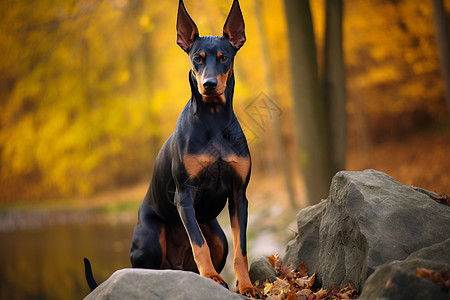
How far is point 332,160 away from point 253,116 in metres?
2.60

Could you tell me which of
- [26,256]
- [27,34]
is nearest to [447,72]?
[27,34]

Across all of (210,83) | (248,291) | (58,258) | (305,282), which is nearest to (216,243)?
(248,291)

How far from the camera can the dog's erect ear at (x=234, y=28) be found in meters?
3.22

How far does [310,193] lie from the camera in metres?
6.33

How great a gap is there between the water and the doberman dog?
542 cm

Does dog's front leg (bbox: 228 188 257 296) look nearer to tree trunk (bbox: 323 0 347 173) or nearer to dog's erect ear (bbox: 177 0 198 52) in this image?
dog's erect ear (bbox: 177 0 198 52)

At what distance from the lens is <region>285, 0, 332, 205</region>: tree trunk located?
20.1 ft

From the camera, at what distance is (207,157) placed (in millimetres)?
3047

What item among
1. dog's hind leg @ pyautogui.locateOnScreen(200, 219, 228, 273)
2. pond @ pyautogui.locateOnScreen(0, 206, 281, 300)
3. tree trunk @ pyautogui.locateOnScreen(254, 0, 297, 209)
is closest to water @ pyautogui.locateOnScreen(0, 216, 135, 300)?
pond @ pyautogui.locateOnScreen(0, 206, 281, 300)

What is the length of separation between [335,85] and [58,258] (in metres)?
7.79

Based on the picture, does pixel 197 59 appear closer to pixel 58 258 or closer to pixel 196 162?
pixel 196 162

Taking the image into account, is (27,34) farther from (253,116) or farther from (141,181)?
(141,181)

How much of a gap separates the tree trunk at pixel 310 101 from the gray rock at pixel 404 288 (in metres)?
3.78

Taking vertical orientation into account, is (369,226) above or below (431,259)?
above
